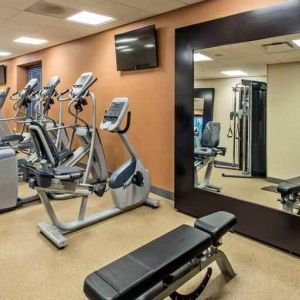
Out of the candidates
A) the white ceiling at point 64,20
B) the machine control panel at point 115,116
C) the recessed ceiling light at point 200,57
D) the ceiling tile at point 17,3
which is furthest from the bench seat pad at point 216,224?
the ceiling tile at point 17,3

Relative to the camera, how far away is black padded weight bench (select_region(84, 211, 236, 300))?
4.91 feet

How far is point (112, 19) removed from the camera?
4312 mm

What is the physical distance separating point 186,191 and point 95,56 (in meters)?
3.08

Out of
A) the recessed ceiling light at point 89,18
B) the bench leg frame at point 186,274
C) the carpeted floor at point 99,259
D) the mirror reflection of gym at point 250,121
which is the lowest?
the carpeted floor at point 99,259

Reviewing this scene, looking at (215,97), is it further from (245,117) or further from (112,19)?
(112,19)

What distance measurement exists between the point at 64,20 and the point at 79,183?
254 centimetres

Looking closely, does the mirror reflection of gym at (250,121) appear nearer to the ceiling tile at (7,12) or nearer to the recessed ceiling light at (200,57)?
the recessed ceiling light at (200,57)

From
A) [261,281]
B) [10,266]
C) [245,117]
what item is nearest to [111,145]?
[245,117]

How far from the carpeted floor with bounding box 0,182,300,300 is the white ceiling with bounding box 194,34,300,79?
1.72m

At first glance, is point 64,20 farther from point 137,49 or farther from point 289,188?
point 289,188

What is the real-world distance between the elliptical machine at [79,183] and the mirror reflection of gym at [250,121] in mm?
756

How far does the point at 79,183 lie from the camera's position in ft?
Result: 11.0

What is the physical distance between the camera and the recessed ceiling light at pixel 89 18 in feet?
13.6

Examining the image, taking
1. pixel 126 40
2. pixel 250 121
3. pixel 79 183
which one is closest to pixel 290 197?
pixel 250 121
